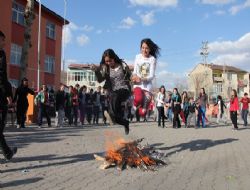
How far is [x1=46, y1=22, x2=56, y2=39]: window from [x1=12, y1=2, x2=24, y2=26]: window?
4915mm

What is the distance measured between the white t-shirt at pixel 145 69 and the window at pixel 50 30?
32300 millimetres

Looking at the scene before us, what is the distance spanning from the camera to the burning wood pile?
7.79 meters

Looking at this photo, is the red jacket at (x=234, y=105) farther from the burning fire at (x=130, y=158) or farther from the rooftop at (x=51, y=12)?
the rooftop at (x=51, y=12)

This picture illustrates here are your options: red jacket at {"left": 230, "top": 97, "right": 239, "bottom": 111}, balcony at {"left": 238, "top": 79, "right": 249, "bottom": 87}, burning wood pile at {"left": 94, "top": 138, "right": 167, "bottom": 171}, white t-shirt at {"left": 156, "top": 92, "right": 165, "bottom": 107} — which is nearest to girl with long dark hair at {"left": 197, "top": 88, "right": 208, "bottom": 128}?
red jacket at {"left": 230, "top": 97, "right": 239, "bottom": 111}

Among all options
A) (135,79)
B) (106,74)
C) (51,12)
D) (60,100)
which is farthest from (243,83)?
(106,74)

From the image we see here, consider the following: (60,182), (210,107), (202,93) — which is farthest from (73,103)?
(210,107)

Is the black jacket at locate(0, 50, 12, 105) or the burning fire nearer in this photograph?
the black jacket at locate(0, 50, 12, 105)

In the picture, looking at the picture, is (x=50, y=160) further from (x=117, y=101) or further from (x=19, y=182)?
(x=19, y=182)

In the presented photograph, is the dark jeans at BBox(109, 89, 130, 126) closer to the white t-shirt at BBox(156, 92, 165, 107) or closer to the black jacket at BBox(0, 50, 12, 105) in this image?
the black jacket at BBox(0, 50, 12, 105)

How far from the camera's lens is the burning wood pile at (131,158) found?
7.79 m

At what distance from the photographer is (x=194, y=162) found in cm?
880

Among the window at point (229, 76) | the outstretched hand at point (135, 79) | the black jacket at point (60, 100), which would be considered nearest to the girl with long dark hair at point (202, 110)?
the black jacket at point (60, 100)

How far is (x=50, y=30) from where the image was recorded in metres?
40.9

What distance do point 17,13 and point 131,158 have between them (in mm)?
28928
